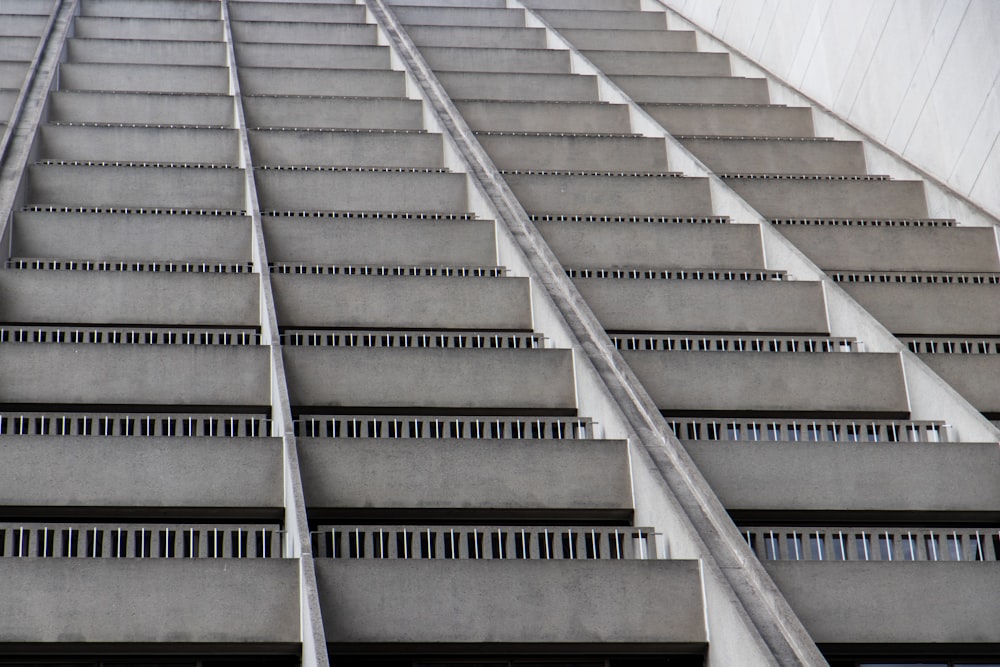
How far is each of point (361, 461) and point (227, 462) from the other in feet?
3.50

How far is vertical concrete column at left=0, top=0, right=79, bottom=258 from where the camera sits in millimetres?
17295

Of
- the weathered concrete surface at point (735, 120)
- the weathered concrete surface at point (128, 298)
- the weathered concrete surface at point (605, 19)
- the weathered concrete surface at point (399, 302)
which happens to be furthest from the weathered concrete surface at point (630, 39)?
the weathered concrete surface at point (128, 298)

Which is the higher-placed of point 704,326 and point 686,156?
point 686,156

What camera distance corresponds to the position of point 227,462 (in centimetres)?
1170

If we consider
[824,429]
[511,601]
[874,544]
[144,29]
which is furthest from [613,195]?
[144,29]

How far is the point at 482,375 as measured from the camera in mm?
13766

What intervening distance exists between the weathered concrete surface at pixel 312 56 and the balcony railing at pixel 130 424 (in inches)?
536

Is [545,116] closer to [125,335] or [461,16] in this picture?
[461,16]

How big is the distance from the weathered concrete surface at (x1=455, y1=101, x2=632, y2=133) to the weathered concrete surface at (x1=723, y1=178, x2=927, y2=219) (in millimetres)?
3290

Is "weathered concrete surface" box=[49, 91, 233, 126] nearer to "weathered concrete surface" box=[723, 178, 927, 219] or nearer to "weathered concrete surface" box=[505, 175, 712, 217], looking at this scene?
"weathered concrete surface" box=[505, 175, 712, 217]

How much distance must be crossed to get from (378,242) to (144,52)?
33.5ft

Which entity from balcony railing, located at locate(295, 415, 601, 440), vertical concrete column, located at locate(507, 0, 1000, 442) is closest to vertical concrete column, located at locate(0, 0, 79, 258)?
balcony railing, located at locate(295, 415, 601, 440)

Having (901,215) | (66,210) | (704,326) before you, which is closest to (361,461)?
(704,326)

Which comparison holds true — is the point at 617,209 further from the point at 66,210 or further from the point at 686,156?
the point at 66,210
